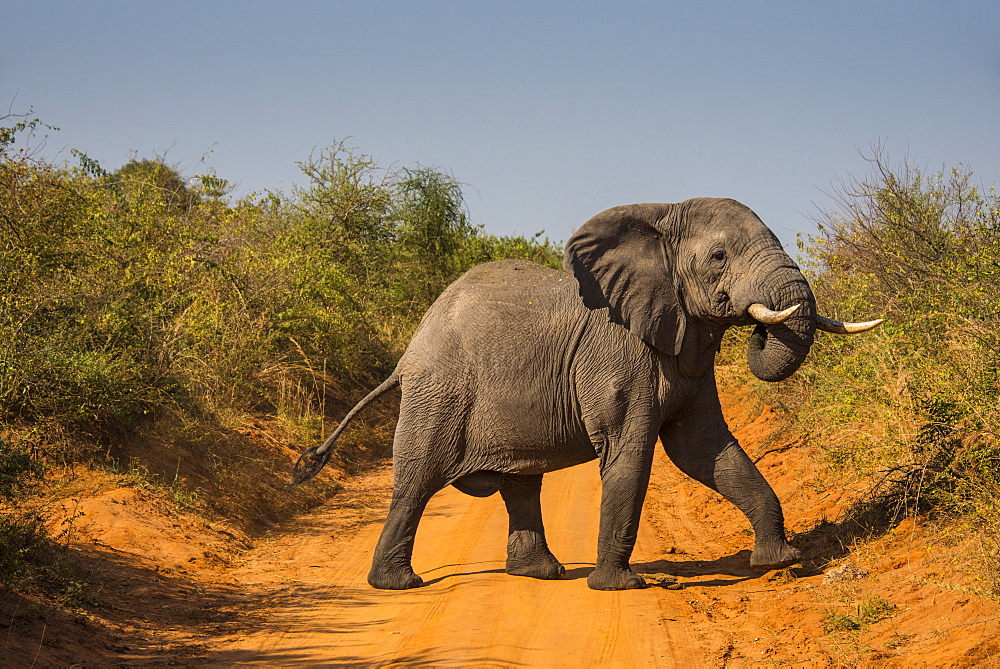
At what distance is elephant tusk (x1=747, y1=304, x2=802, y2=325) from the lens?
641 cm

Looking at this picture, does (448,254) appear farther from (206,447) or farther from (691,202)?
(691,202)

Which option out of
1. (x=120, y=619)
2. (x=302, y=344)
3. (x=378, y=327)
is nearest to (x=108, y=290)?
(x=302, y=344)

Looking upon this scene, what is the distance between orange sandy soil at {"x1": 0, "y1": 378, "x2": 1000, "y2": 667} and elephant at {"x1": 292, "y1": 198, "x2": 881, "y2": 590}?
52 cm

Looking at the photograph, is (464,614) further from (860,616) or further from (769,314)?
(769,314)

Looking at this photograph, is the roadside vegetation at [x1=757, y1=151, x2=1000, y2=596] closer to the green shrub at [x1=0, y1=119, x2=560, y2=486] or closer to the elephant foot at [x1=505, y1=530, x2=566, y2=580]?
the elephant foot at [x1=505, y1=530, x2=566, y2=580]

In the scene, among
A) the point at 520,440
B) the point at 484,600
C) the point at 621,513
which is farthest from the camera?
the point at 520,440

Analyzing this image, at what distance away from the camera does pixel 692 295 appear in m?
7.08

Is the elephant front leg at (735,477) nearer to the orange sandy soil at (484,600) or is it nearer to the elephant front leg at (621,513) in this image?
the orange sandy soil at (484,600)

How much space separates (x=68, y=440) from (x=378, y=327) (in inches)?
407

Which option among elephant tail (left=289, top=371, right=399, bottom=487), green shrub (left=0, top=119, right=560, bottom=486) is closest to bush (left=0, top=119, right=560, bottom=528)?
green shrub (left=0, top=119, right=560, bottom=486)

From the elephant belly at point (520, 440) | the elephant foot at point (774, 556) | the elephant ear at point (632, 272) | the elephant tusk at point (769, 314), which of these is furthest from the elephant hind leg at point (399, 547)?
the elephant tusk at point (769, 314)

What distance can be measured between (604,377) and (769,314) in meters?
1.31

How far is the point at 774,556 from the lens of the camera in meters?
7.04

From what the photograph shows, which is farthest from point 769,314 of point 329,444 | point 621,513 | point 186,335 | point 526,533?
point 186,335
